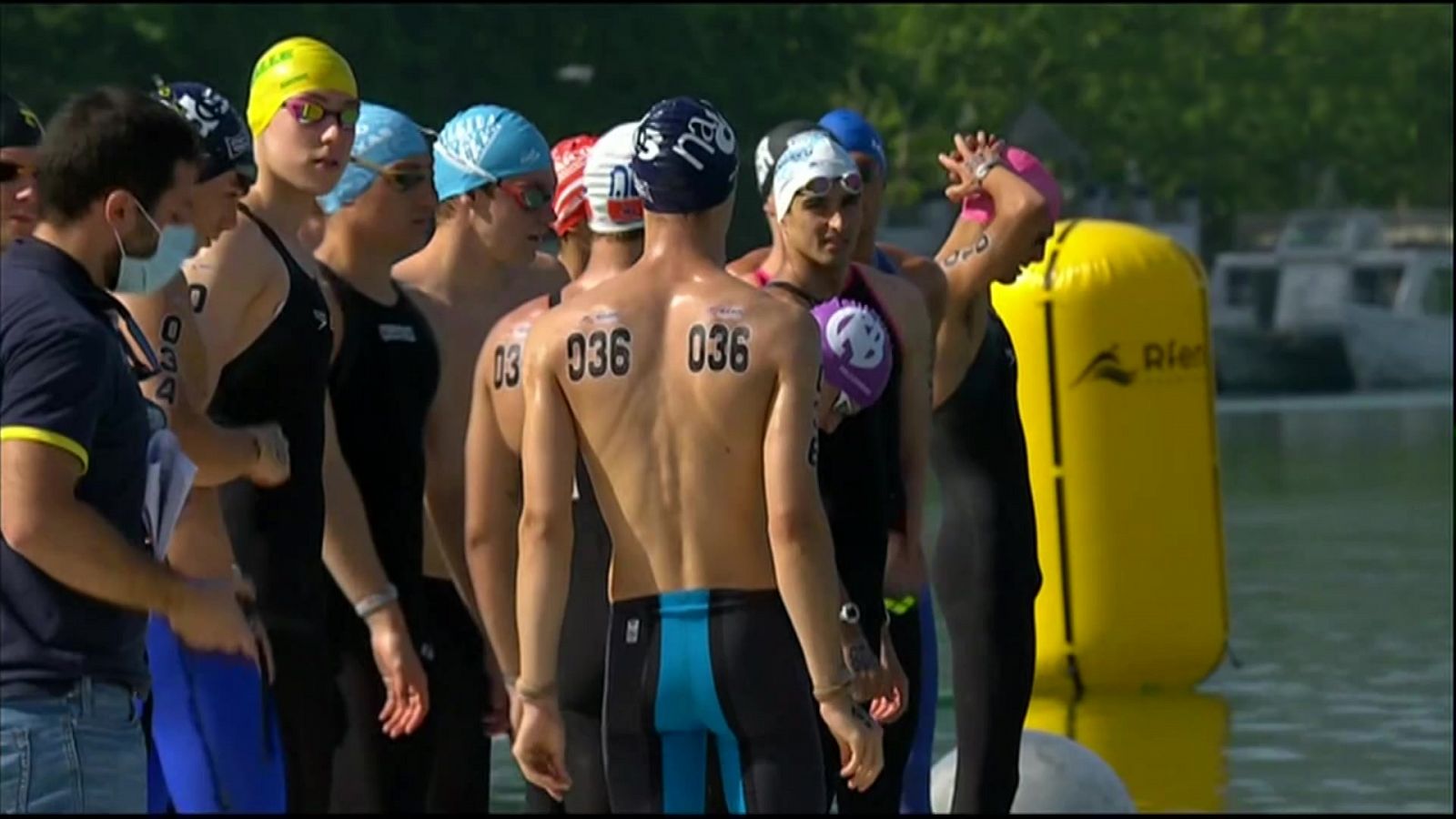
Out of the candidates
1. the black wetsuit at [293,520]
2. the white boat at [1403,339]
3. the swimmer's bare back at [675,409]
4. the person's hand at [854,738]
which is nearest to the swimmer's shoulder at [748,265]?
the black wetsuit at [293,520]

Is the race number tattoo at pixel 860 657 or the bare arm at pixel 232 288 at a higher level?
the bare arm at pixel 232 288

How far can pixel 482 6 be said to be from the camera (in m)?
52.2

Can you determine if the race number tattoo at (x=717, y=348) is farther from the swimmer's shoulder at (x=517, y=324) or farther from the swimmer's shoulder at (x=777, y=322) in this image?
the swimmer's shoulder at (x=517, y=324)

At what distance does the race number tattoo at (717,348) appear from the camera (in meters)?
6.33

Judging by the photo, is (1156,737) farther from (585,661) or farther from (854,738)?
(854,738)

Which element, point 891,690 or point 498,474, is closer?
point 498,474

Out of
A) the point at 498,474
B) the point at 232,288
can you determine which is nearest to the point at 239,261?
the point at 232,288

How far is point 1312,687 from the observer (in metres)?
15.2

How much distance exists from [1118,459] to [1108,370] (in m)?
0.40

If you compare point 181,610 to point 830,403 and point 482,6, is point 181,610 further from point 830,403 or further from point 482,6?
point 482,6

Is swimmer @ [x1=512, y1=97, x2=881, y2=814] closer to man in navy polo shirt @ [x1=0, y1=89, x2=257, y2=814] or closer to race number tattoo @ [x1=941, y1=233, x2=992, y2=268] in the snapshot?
man in navy polo shirt @ [x1=0, y1=89, x2=257, y2=814]

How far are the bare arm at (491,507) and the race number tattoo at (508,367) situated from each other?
4 centimetres

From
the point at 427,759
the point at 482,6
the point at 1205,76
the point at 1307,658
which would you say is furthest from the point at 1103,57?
the point at 427,759

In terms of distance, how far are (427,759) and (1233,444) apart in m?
33.0
